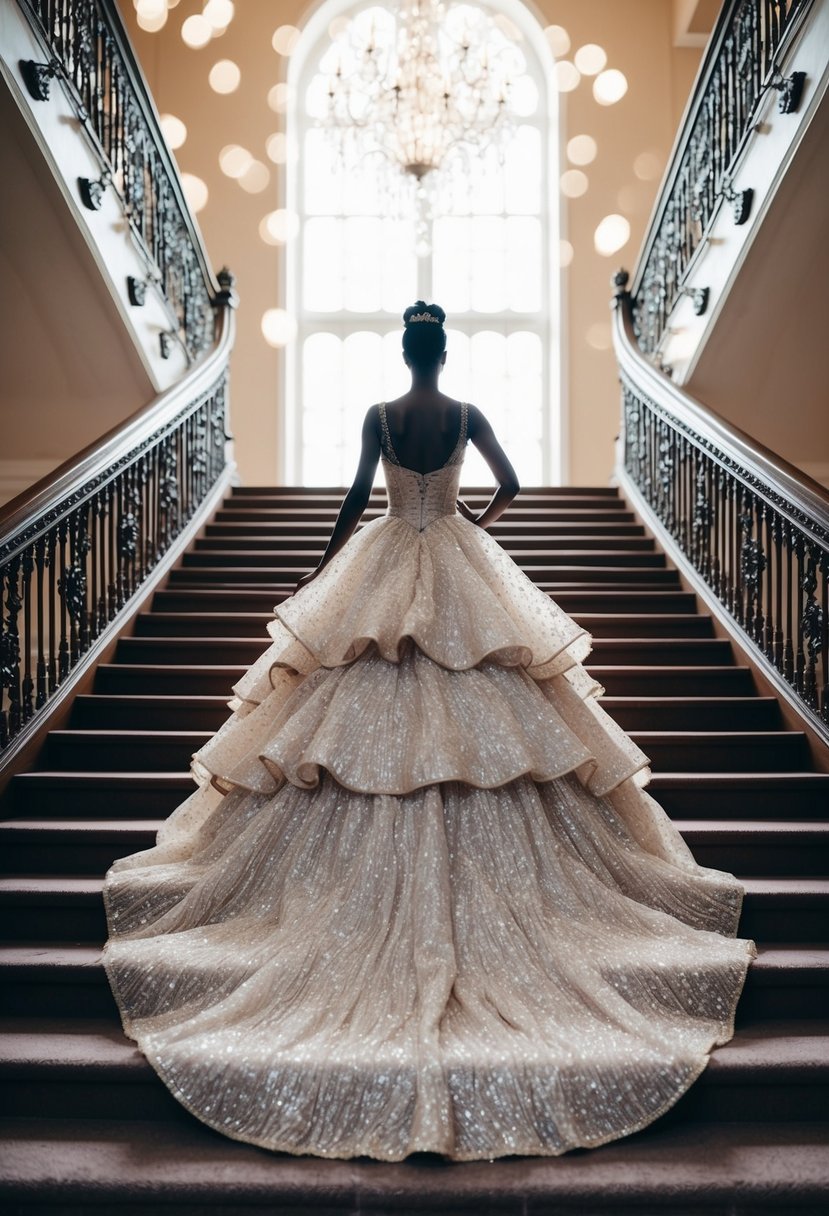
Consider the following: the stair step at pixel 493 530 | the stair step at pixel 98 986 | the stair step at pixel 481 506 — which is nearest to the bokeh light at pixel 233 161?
the stair step at pixel 481 506

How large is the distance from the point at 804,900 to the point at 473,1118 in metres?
Answer: 1.31

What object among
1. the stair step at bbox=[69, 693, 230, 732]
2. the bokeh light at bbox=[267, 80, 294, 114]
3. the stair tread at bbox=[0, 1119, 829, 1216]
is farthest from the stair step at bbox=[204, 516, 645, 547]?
the bokeh light at bbox=[267, 80, 294, 114]

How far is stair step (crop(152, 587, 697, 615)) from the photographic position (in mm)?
5285

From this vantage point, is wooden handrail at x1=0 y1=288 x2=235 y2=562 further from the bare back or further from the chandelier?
the chandelier

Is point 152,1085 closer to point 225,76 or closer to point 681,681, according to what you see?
point 681,681

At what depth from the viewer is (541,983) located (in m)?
2.47

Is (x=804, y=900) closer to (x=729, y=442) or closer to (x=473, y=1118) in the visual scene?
(x=473, y=1118)

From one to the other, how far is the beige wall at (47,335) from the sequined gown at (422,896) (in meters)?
2.67

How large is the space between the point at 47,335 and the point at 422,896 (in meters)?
4.55

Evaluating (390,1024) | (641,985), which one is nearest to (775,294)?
(641,985)

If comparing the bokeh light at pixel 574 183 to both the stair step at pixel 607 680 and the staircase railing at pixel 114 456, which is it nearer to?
the staircase railing at pixel 114 456

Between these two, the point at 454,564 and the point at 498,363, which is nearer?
the point at 454,564

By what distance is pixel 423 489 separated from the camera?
10.6 feet

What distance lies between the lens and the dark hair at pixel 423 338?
10.3ft
